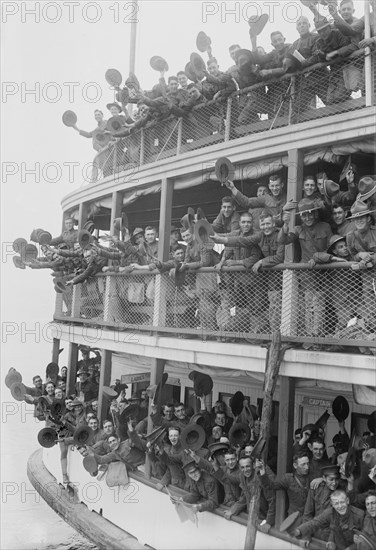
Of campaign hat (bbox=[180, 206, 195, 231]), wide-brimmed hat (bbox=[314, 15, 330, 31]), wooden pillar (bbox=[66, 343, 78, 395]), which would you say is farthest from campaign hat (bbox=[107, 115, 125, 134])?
wooden pillar (bbox=[66, 343, 78, 395])

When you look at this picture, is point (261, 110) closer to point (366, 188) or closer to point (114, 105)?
point (366, 188)

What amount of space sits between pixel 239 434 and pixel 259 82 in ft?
16.6

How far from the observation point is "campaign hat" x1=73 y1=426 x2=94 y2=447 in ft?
29.7

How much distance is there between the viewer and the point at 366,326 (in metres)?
6.49

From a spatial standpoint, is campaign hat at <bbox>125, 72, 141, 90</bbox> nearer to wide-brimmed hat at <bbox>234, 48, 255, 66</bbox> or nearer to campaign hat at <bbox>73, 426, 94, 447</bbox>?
wide-brimmed hat at <bbox>234, 48, 255, 66</bbox>

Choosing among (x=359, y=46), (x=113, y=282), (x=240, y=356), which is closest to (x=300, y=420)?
(x=240, y=356)

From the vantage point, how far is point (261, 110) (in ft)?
28.2

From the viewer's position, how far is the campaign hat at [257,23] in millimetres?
8086

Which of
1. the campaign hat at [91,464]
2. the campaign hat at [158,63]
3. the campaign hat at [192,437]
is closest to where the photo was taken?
the campaign hat at [192,437]

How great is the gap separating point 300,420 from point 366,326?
3569 mm

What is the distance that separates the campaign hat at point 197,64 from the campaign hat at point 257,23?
1207 mm

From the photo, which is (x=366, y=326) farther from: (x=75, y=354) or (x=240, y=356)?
(x=75, y=354)

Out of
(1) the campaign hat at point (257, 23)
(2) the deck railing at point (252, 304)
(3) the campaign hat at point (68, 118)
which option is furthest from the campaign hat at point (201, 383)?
(3) the campaign hat at point (68, 118)

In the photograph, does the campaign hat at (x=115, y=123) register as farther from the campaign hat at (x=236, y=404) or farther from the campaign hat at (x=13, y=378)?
the campaign hat at (x=236, y=404)
